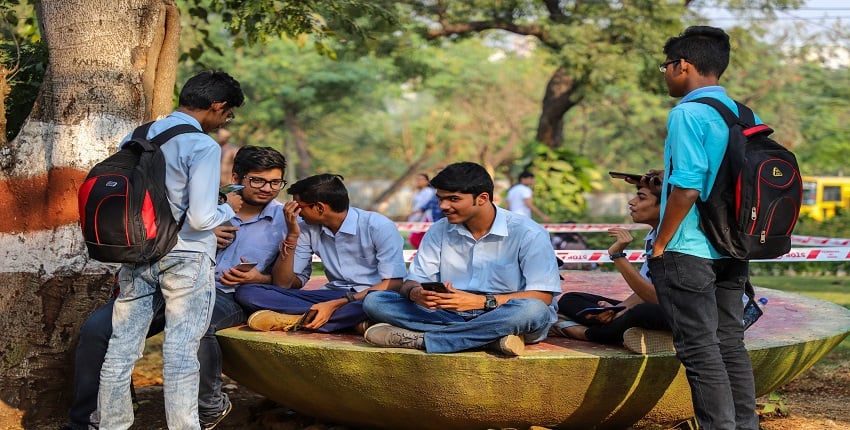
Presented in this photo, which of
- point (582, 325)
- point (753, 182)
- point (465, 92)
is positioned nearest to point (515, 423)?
point (582, 325)

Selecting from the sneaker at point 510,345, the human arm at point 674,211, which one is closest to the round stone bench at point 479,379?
the sneaker at point 510,345

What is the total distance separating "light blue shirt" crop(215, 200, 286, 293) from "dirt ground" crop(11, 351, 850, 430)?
83 cm

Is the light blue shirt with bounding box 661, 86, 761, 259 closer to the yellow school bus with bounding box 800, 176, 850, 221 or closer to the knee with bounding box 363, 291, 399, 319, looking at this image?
the knee with bounding box 363, 291, 399, 319

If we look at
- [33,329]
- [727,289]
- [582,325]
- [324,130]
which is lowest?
[324,130]

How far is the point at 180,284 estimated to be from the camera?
412cm

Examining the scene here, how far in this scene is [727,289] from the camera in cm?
407

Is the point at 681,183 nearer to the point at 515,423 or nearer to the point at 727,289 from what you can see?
the point at 727,289

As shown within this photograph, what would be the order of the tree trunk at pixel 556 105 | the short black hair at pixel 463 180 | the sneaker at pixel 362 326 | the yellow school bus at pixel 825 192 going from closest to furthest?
the short black hair at pixel 463 180 → the sneaker at pixel 362 326 → the tree trunk at pixel 556 105 → the yellow school bus at pixel 825 192

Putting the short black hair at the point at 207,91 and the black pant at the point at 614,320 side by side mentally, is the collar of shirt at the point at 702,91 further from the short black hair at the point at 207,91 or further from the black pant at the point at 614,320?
the short black hair at the point at 207,91

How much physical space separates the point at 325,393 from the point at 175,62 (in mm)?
2314

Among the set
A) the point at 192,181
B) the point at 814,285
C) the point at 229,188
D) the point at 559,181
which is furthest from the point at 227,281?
the point at 559,181

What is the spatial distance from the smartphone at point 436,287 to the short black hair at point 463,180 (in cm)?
45

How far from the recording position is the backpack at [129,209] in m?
3.93

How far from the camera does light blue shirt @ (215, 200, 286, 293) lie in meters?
5.27
